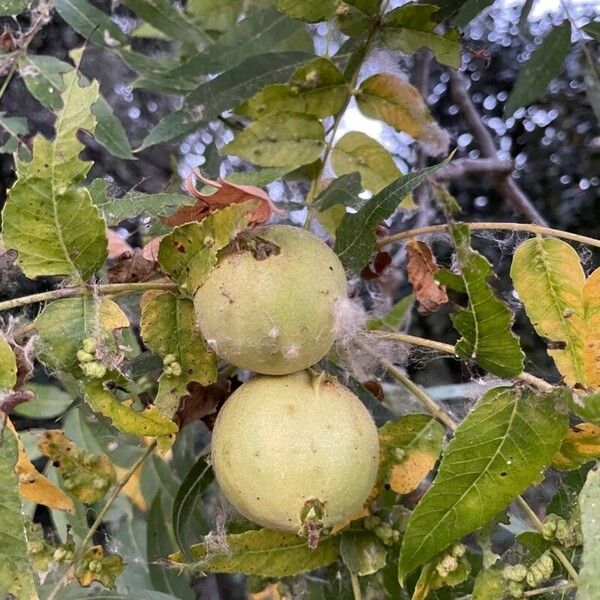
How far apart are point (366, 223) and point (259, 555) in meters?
0.45

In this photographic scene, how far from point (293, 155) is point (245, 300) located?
1.28 feet

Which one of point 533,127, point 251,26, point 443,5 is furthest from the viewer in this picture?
point 533,127

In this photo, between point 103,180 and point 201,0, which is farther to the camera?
point 201,0

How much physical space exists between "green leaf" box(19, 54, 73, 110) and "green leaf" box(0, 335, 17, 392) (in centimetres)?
65

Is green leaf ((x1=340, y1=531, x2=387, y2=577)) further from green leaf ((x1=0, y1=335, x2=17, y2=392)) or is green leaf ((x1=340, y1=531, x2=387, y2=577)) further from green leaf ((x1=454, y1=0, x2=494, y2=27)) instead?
green leaf ((x1=454, y1=0, x2=494, y2=27))

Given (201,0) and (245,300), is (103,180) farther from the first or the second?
(201,0)

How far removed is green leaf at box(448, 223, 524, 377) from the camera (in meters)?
0.75

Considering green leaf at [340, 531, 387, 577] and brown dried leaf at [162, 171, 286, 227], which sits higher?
brown dried leaf at [162, 171, 286, 227]

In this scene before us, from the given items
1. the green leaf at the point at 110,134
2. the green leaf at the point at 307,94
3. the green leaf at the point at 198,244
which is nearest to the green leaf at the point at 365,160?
the green leaf at the point at 307,94

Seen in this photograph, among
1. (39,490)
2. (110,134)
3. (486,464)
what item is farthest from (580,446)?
(110,134)

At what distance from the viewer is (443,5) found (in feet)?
3.65

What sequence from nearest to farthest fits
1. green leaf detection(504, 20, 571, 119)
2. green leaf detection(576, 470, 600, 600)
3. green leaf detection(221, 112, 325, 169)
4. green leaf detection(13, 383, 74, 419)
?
1. green leaf detection(576, 470, 600, 600)
2. green leaf detection(221, 112, 325, 169)
3. green leaf detection(504, 20, 571, 119)
4. green leaf detection(13, 383, 74, 419)

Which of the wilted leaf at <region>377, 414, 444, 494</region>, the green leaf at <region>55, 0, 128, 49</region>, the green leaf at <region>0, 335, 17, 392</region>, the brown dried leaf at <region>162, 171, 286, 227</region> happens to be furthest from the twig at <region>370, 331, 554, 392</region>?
the green leaf at <region>55, 0, 128, 49</region>

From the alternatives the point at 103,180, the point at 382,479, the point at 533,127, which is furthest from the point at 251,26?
the point at 533,127
